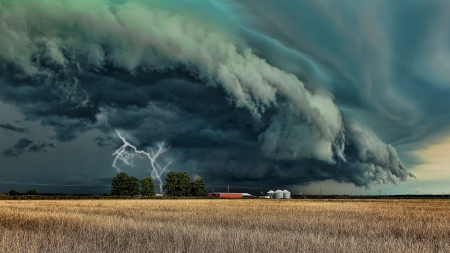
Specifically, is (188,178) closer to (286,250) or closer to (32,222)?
(32,222)

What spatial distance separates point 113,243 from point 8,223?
10.4 m

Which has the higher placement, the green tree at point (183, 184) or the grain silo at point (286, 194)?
the green tree at point (183, 184)

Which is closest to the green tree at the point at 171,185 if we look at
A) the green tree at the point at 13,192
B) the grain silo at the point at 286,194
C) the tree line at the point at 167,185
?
the tree line at the point at 167,185

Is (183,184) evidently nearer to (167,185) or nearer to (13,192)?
(167,185)

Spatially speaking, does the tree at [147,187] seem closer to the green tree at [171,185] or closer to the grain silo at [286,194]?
the green tree at [171,185]

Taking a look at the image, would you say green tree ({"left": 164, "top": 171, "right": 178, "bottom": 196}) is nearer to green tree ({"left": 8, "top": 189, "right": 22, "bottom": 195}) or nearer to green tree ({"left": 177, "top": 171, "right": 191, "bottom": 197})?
green tree ({"left": 177, "top": 171, "right": 191, "bottom": 197})

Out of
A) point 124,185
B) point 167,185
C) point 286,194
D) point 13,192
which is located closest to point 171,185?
point 167,185

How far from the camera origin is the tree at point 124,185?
133875mm

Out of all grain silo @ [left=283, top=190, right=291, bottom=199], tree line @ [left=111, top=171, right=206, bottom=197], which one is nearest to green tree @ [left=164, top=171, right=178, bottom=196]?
tree line @ [left=111, top=171, right=206, bottom=197]

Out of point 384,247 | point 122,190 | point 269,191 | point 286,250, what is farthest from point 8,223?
point 269,191

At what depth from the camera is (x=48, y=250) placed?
31.8 feet

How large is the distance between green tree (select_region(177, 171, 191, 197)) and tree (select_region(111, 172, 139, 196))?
16.0m

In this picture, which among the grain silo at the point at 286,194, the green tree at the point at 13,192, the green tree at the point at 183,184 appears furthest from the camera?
the grain silo at the point at 286,194

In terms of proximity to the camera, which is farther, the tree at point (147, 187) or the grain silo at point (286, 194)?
the grain silo at point (286, 194)
